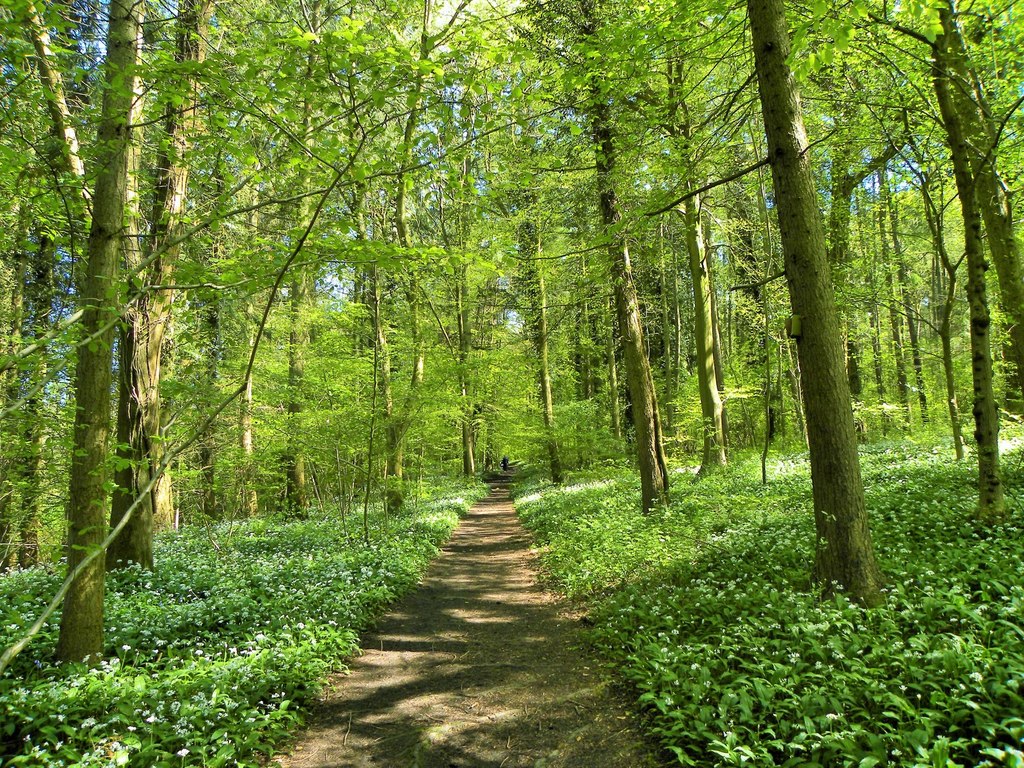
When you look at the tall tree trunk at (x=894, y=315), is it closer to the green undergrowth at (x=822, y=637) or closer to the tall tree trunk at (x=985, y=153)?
the tall tree trunk at (x=985, y=153)

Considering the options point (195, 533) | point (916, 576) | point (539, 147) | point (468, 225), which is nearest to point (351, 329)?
point (468, 225)

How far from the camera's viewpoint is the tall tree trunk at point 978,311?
17.8 ft

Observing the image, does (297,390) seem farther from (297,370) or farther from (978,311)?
(978,311)

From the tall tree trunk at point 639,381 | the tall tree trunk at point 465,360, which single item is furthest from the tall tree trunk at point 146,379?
the tall tree trunk at point 639,381

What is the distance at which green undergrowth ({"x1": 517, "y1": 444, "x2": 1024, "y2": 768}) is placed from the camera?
2871mm

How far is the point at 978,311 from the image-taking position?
545cm

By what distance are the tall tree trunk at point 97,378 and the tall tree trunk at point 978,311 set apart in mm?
7594

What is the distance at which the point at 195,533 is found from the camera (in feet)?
36.6

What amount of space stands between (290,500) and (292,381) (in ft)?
14.6

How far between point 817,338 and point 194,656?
640 centimetres

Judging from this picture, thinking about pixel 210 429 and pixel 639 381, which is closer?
pixel 639 381

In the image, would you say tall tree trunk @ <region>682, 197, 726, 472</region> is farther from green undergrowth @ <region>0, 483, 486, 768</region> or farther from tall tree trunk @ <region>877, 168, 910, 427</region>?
green undergrowth @ <region>0, 483, 486, 768</region>

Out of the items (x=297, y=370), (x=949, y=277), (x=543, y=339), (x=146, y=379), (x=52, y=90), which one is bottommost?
(x=146, y=379)

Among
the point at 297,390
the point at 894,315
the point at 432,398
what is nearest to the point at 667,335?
the point at 894,315
